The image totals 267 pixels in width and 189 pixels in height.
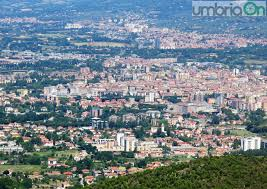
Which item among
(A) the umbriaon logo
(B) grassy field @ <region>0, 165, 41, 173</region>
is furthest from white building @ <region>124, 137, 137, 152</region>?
(A) the umbriaon logo

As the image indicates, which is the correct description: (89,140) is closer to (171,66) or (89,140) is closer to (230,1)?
(171,66)

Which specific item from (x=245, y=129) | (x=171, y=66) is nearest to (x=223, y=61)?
(x=171, y=66)

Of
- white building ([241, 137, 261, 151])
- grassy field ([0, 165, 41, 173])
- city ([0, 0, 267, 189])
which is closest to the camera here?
grassy field ([0, 165, 41, 173])

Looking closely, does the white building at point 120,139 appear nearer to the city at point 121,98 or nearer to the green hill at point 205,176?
the city at point 121,98

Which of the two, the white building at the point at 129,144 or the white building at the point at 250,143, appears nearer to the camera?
the white building at the point at 250,143

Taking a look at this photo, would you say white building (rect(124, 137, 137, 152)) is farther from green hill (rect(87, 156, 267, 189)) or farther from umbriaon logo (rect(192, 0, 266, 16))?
umbriaon logo (rect(192, 0, 266, 16))

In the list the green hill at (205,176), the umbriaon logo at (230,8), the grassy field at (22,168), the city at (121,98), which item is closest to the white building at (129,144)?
the city at (121,98)
